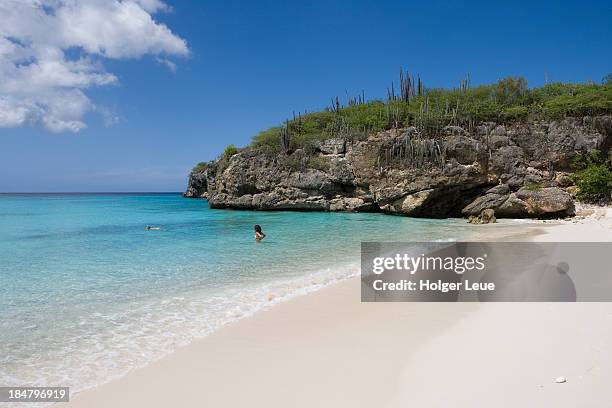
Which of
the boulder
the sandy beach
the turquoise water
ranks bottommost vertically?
the turquoise water

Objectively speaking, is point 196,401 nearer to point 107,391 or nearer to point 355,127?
point 107,391

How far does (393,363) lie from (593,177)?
28040 millimetres

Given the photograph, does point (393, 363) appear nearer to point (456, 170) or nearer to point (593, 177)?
point (456, 170)

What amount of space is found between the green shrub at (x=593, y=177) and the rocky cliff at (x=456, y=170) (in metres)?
0.70

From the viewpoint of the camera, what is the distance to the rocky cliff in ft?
86.5

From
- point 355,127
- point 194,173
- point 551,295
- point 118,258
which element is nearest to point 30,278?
point 118,258

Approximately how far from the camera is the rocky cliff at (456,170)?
26.4 metres

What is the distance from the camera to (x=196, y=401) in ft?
11.2

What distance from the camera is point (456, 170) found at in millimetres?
27172

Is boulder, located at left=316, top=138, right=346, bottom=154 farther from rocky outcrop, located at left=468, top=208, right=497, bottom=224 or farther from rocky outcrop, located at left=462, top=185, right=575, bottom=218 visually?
rocky outcrop, located at left=468, top=208, right=497, bottom=224

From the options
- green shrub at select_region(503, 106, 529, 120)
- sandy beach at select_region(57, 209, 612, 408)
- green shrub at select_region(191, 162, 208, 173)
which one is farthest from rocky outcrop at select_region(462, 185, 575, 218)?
green shrub at select_region(191, 162, 208, 173)

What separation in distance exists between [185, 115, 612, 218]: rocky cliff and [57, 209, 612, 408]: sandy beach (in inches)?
885

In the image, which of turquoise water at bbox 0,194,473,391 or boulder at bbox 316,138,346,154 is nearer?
turquoise water at bbox 0,194,473,391

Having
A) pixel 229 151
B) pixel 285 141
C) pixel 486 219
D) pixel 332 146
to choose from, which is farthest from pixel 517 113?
pixel 229 151
